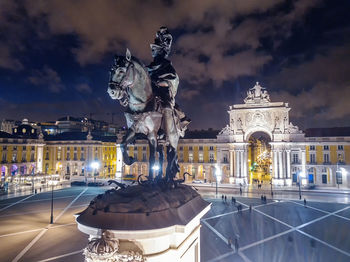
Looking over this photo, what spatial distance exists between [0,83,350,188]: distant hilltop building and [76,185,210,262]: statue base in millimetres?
35245

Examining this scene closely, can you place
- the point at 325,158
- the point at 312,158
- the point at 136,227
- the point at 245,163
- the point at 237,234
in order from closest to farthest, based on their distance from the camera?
the point at 136,227
the point at 237,234
the point at 325,158
the point at 312,158
the point at 245,163

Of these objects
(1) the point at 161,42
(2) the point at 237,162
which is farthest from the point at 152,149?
(2) the point at 237,162

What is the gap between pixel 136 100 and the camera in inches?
200

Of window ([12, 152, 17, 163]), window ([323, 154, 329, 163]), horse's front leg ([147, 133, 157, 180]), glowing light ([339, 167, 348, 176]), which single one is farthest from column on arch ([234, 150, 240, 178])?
window ([12, 152, 17, 163])

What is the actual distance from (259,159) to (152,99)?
171 ft

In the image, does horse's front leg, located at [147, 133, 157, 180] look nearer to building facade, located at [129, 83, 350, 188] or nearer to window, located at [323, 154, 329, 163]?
building facade, located at [129, 83, 350, 188]

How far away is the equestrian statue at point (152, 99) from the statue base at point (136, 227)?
1.31 metres

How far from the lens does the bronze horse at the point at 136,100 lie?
4.45m

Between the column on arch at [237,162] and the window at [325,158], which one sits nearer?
the window at [325,158]

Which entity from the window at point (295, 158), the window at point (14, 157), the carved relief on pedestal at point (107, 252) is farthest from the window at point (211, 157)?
the carved relief on pedestal at point (107, 252)

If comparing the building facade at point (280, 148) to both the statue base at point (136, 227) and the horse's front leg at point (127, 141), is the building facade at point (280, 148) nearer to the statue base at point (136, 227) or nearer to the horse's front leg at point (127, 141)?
the horse's front leg at point (127, 141)

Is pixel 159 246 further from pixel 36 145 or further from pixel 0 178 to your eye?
pixel 36 145

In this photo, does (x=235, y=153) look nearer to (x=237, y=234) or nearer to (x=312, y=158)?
(x=312, y=158)

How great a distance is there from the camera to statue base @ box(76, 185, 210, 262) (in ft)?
11.3
